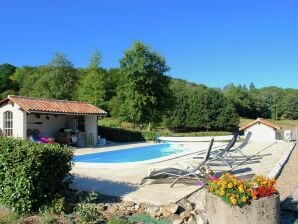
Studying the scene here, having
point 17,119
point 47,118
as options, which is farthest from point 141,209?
point 47,118

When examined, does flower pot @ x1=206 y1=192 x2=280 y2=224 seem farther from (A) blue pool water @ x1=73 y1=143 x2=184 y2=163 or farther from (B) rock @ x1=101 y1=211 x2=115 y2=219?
(A) blue pool water @ x1=73 y1=143 x2=184 y2=163

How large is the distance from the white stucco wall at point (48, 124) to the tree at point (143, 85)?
32.6 feet

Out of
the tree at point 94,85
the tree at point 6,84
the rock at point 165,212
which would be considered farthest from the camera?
the tree at point 6,84

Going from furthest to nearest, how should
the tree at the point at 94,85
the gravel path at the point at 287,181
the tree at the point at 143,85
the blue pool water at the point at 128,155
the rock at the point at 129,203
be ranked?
the tree at the point at 94,85
the tree at the point at 143,85
the blue pool water at the point at 128,155
the gravel path at the point at 287,181
the rock at the point at 129,203

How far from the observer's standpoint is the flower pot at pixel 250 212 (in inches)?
206

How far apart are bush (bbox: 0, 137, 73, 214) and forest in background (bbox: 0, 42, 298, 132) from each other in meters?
25.6

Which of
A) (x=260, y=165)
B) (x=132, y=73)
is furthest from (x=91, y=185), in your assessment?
(x=132, y=73)

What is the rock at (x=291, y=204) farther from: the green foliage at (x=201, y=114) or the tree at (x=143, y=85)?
the green foliage at (x=201, y=114)

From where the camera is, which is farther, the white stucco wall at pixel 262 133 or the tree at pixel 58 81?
the tree at pixel 58 81

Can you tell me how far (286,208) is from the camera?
6.72 metres

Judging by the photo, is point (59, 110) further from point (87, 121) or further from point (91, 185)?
point (91, 185)

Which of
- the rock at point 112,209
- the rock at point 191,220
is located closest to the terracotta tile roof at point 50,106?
the rock at point 112,209

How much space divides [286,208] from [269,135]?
988 inches

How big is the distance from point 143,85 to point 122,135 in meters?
6.37
